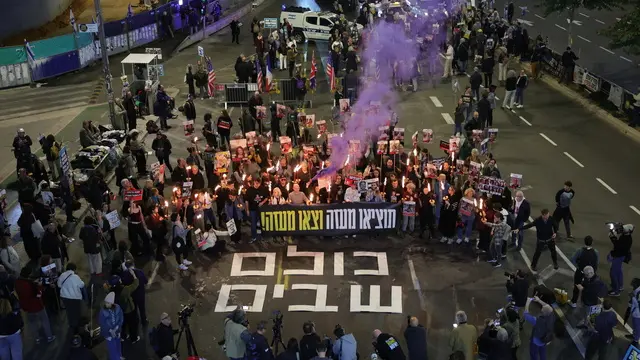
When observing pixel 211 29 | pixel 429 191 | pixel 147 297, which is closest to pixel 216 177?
pixel 147 297

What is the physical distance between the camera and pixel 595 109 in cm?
2769

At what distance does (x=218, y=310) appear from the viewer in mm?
14953

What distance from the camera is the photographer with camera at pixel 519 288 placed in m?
13.7

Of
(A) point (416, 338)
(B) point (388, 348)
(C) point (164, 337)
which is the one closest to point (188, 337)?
(C) point (164, 337)

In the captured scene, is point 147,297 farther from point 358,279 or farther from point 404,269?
point 404,269

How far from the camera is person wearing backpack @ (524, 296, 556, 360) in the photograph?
39.9 feet

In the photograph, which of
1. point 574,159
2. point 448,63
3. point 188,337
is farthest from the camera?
point 448,63

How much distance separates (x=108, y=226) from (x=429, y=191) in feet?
26.7

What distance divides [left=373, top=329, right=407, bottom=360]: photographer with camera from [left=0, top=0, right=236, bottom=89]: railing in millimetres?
25862

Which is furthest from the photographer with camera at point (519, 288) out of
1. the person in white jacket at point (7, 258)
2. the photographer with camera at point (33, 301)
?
the person in white jacket at point (7, 258)

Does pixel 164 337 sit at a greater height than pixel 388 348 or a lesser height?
lesser

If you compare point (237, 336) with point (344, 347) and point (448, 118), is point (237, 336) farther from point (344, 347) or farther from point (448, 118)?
point (448, 118)

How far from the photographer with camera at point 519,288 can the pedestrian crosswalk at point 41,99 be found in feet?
72.1

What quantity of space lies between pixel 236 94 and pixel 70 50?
1020 cm
